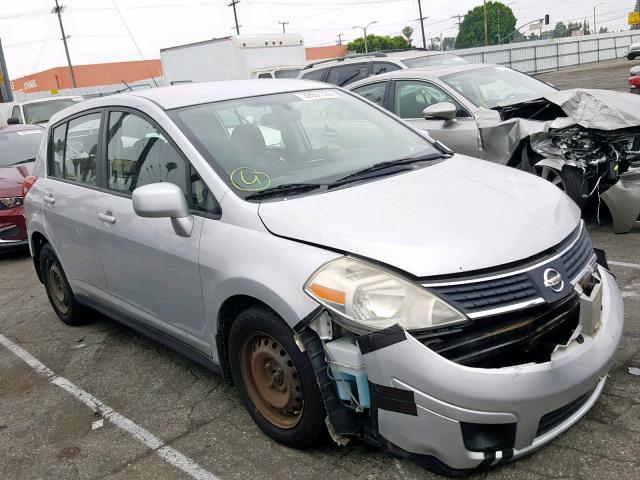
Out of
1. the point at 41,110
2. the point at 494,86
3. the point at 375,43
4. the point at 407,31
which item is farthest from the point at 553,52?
the point at 407,31

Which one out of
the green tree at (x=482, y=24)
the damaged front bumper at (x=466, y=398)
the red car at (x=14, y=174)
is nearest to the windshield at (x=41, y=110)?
the red car at (x=14, y=174)

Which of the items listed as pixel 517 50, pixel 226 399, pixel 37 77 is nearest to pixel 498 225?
pixel 226 399

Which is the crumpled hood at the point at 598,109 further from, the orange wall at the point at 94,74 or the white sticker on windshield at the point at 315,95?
the orange wall at the point at 94,74

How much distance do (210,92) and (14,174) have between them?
18.9ft

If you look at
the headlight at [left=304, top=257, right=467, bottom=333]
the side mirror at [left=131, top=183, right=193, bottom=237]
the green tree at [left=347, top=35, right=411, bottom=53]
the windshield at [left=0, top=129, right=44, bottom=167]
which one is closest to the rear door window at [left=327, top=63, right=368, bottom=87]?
the windshield at [left=0, top=129, right=44, bottom=167]

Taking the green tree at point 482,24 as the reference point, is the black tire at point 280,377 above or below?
below

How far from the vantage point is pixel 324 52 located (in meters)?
59.2

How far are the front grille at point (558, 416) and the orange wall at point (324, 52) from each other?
54247 millimetres

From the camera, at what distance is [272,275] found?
2816 mm

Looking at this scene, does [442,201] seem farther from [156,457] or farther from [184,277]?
[156,457]

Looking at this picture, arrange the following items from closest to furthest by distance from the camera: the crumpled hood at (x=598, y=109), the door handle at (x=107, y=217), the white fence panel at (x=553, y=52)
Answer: the door handle at (x=107, y=217), the crumpled hood at (x=598, y=109), the white fence panel at (x=553, y=52)

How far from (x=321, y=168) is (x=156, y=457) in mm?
1693

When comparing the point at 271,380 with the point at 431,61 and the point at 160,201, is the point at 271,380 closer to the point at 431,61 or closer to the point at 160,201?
the point at 160,201

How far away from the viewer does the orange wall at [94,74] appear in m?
54.2
